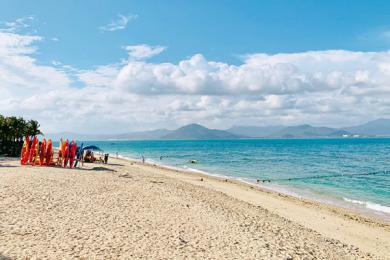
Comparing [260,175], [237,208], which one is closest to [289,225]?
[237,208]

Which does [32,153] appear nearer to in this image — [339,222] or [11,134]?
[11,134]

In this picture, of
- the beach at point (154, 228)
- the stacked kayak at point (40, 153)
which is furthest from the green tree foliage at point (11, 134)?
the beach at point (154, 228)

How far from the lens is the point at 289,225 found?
1484 cm

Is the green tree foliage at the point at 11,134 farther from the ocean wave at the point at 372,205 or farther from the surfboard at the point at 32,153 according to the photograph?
the ocean wave at the point at 372,205

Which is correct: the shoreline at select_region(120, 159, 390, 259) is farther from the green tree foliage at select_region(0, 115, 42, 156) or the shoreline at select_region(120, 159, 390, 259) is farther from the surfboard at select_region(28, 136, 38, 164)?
the green tree foliage at select_region(0, 115, 42, 156)

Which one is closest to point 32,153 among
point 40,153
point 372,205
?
point 40,153

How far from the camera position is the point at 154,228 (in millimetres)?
11844

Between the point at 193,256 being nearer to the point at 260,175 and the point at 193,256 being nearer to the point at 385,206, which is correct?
the point at 385,206

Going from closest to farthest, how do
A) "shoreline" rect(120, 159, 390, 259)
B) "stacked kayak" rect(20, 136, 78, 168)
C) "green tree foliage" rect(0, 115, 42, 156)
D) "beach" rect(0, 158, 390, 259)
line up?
1. "beach" rect(0, 158, 390, 259)
2. "shoreline" rect(120, 159, 390, 259)
3. "stacked kayak" rect(20, 136, 78, 168)
4. "green tree foliage" rect(0, 115, 42, 156)

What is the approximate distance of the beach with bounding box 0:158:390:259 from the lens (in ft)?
32.4

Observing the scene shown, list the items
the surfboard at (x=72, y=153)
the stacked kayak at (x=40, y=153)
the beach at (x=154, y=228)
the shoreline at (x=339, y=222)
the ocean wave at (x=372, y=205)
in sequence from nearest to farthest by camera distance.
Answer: the beach at (x=154, y=228) → the shoreline at (x=339, y=222) → the ocean wave at (x=372, y=205) → the stacked kayak at (x=40, y=153) → the surfboard at (x=72, y=153)

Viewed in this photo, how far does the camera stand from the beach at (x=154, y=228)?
9867 millimetres

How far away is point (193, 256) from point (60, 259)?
10.9 ft

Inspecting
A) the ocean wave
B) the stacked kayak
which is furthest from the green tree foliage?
the ocean wave
